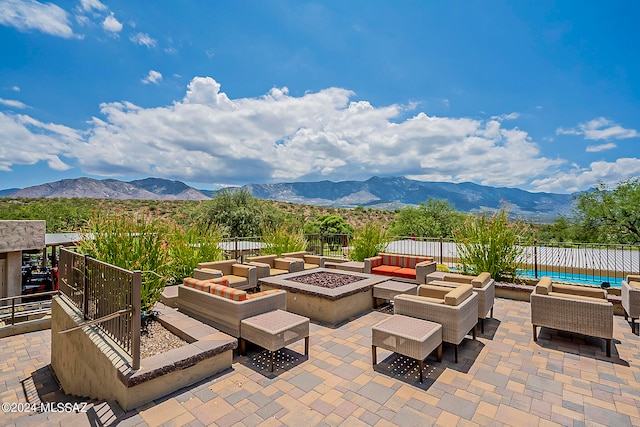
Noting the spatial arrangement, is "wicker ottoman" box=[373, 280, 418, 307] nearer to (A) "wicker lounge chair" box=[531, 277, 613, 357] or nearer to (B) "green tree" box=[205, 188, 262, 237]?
(A) "wicker lounge chair" box=[531, 277, 613, 357]

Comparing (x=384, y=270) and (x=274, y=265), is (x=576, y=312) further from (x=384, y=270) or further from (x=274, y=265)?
(x=274, y=265)

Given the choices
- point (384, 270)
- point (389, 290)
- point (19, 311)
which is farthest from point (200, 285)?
point (19, 311)

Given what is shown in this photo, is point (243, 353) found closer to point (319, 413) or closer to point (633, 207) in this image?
point (319, 413)

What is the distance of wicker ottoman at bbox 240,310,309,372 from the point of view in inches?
121

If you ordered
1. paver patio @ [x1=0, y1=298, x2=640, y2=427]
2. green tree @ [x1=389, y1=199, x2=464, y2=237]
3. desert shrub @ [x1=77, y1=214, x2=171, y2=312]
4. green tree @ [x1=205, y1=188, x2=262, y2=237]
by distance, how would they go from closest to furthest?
paver patio @ [x1=0, y1=298, x2=640, y2=427] < desert shrub @ [x1=77, y1=214, x2=171, y2=312] < green tree @ [x1=205, y1=188, x2=262, y2=237] < green tree @ [x1=389, y1=199, x2=464, y2=237]

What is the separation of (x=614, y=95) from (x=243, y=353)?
18.9m

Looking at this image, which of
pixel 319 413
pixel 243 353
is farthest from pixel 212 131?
pixel 319 413

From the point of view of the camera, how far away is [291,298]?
5.12m

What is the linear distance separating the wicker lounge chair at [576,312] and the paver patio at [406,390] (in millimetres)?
281

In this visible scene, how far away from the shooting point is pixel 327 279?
5.85 m

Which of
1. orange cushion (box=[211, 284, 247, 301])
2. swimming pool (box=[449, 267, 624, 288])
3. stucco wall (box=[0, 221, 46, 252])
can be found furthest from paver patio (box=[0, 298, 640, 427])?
stucco wall (box=[0, 221, 46, 252])

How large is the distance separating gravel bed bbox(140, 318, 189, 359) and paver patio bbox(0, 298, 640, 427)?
23.1 inches

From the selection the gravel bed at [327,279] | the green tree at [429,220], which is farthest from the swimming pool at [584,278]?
the green tree at [429,220]

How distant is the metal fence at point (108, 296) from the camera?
253 centimetres
